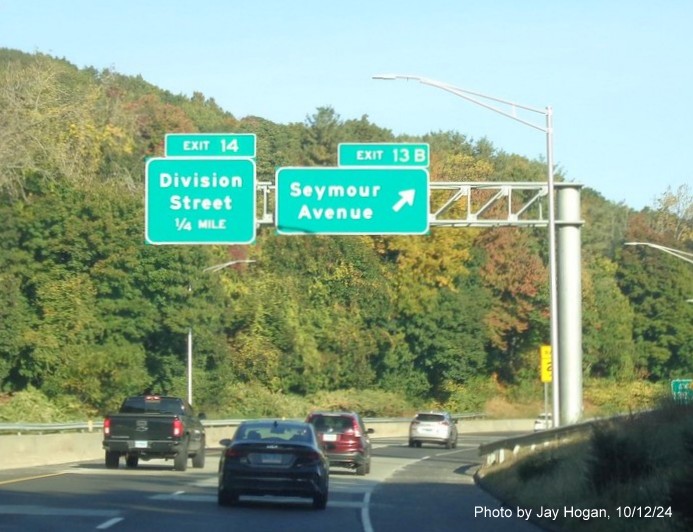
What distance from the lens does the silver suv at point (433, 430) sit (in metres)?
56.4

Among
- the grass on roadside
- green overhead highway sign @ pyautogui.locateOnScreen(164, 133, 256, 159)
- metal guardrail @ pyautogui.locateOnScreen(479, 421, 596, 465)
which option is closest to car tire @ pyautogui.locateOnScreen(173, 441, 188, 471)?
green overhead highway sign @ pyautogui.locateOnScreen(164, 133, 256, 159)

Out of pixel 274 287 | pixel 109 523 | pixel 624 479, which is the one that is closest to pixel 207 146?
pixel 109 523

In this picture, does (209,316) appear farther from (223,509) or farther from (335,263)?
(223,509)

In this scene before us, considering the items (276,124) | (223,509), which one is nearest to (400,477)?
(223,509)

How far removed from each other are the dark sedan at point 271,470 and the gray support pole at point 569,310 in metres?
10.6

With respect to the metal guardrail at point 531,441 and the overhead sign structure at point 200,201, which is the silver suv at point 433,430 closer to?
A: the metal guardrail at point 531,441

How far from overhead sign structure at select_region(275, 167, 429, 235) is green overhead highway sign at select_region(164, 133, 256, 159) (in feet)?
4.62

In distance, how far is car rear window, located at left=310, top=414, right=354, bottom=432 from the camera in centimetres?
3472

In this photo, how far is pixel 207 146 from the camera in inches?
1266

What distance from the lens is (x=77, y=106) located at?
6744 centimetres

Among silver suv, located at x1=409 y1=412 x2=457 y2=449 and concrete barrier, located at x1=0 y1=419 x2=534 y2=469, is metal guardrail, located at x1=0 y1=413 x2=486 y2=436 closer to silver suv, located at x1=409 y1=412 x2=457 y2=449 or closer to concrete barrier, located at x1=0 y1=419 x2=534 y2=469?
concrete barrier, located at x1=0 y1=419 x2=534 y2=469

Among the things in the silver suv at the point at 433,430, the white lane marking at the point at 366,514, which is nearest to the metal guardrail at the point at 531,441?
the white lane marking at the point at 366,514

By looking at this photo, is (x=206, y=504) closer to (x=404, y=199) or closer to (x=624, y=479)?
(x=624, y=479)

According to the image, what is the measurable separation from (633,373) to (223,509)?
72.2m
